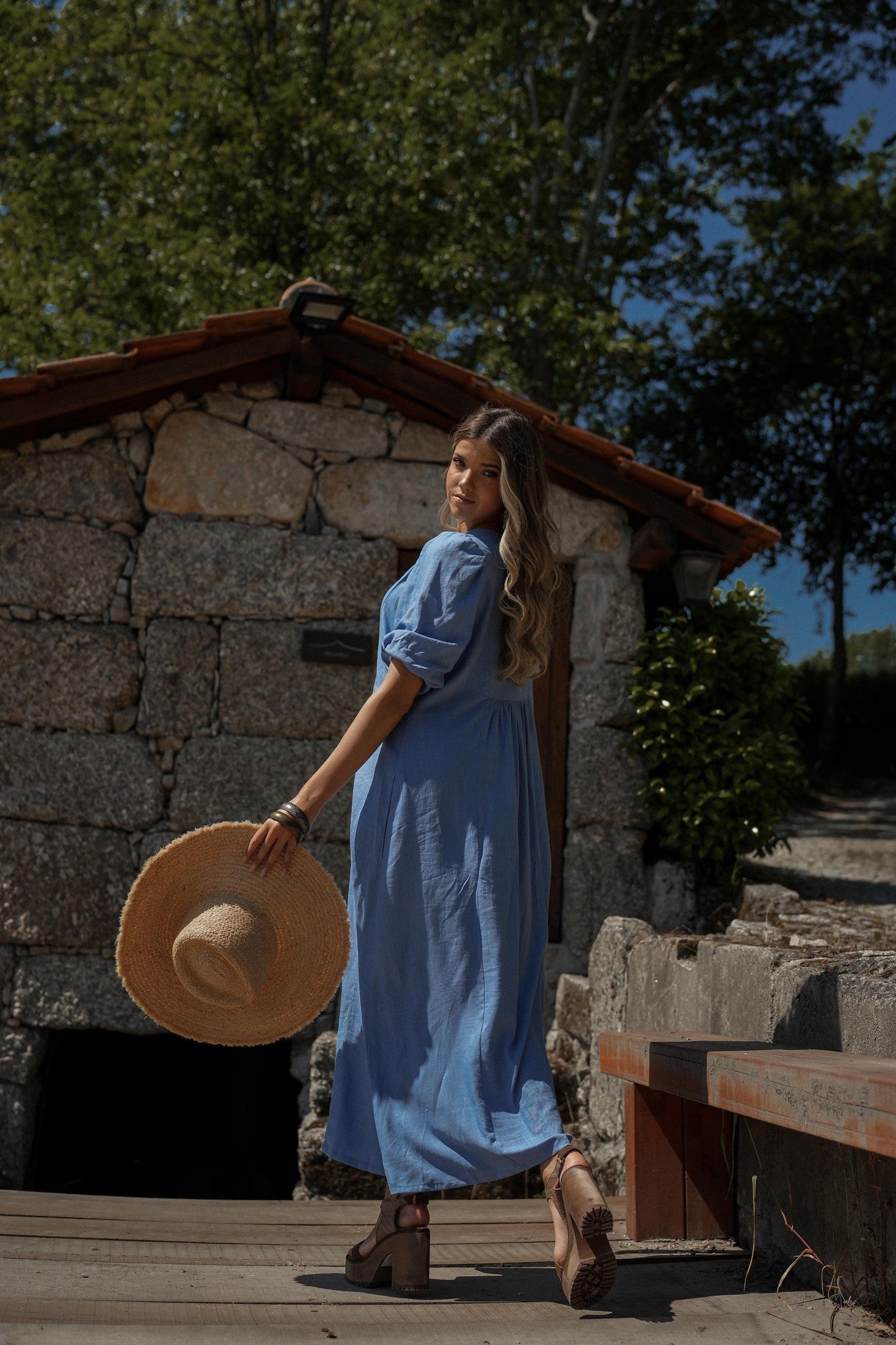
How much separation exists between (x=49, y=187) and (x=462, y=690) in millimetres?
14209

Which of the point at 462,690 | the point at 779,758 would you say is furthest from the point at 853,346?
the point at 462,690

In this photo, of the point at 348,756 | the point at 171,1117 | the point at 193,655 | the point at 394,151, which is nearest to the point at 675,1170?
the point at 348,756

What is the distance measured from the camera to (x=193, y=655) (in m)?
5.51

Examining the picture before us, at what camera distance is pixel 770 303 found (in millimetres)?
17266

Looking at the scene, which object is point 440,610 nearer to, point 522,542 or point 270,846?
point 522,542

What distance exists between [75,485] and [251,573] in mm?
898

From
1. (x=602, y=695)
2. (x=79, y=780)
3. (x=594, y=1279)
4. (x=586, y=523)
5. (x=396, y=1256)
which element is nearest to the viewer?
(x=594, y=1279)

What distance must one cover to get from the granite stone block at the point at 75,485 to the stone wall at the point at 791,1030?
3092 mm

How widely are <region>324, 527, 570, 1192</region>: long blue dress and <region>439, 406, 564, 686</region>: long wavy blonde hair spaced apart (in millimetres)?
42

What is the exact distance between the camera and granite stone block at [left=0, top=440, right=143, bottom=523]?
17.9 ft

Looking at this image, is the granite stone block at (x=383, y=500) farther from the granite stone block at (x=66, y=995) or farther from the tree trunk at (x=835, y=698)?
the tree trunk at (x=835, y=698)

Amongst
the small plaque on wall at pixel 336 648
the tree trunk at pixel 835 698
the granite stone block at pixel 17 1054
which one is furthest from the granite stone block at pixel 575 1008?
the tree trunk at pixel 835 698

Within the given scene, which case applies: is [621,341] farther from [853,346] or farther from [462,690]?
[462,690]

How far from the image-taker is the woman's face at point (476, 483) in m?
2.67
